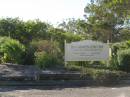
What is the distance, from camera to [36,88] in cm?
1733

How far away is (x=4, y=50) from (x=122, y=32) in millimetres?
29471

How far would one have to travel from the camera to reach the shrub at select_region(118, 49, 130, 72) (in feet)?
69.9

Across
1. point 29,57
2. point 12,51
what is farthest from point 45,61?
point 12,51

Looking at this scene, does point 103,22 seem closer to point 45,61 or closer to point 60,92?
point 45,61

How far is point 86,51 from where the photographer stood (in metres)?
22.8

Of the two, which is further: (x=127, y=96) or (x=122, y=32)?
(x=122, y=32)

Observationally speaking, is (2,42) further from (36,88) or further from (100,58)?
(36,88)

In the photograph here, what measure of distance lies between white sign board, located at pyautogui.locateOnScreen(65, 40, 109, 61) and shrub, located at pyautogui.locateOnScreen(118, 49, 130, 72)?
1379 millimetres

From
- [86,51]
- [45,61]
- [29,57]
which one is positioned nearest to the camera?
[45,61]

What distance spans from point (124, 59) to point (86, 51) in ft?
8.01

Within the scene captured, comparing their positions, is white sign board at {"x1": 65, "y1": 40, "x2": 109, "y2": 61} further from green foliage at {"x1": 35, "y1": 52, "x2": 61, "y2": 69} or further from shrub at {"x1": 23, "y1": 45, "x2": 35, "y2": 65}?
shrub at {"x1": 23, "y1": 45, "x2": 35, "y2": 65}

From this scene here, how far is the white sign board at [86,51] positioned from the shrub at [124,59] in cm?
138

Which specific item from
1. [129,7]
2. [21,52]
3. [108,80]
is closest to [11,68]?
[21,52]

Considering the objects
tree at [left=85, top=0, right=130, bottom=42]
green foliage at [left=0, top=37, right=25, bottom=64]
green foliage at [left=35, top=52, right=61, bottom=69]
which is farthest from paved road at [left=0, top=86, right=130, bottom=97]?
tree at [left=85, top=0, right=130, bottom=42]
